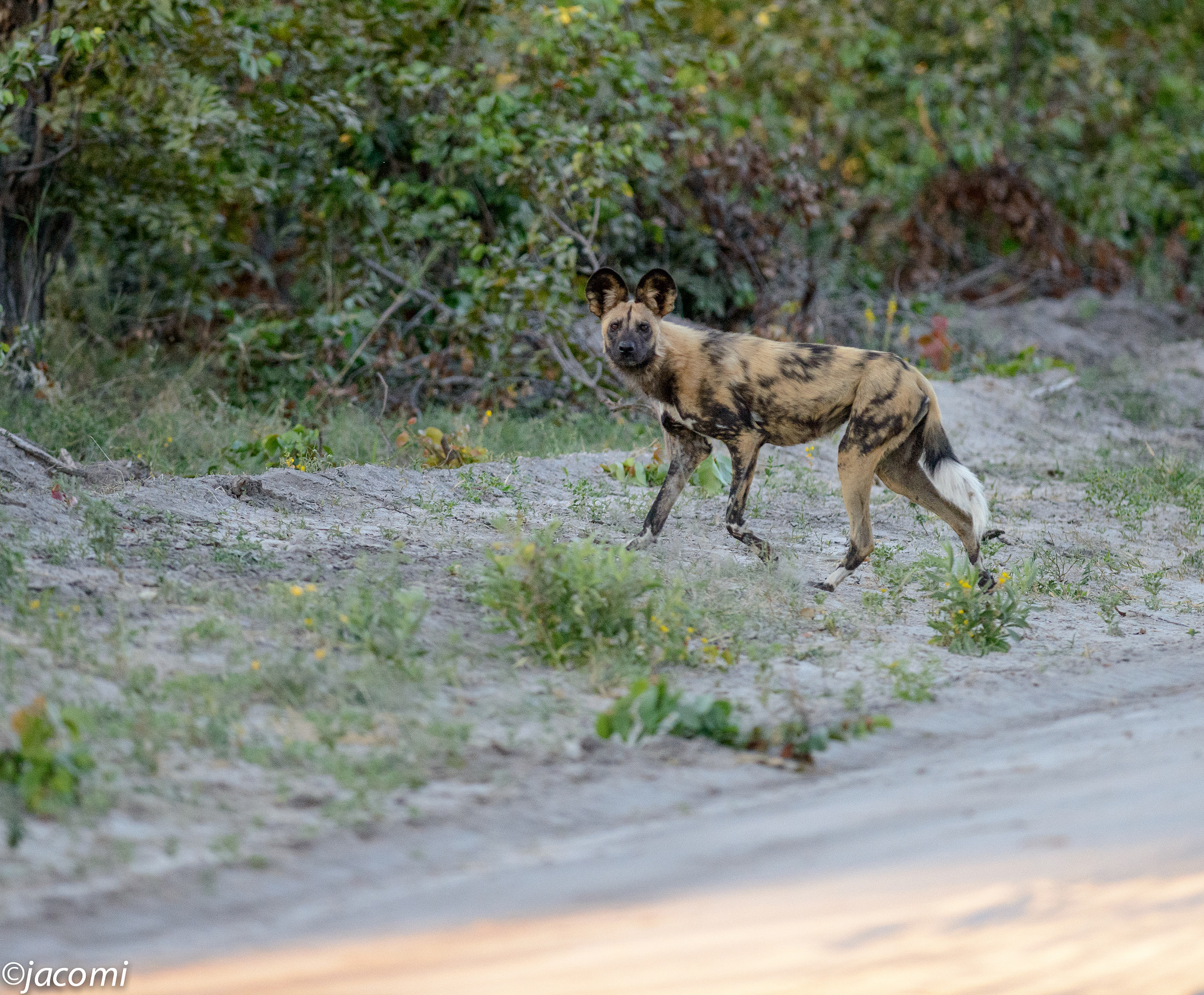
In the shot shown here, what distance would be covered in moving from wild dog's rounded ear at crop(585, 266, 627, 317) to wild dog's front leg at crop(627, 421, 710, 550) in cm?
59

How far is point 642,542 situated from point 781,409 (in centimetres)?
80

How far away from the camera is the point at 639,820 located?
314 cm

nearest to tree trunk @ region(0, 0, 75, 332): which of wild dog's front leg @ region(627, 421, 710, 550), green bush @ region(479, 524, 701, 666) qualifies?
wild dog's front leg @ region(627, 421, 710, 550)

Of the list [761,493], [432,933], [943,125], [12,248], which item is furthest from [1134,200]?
[432,933]

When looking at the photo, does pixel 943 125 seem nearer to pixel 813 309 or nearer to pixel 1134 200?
pixel 1134 200

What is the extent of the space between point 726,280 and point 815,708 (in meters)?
7.30

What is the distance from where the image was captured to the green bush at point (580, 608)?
4.20 meters

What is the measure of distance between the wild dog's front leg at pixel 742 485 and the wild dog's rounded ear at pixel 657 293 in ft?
2.11

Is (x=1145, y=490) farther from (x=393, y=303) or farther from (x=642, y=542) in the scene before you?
(x=393, y=303)

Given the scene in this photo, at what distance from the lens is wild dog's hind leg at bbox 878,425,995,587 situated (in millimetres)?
5391

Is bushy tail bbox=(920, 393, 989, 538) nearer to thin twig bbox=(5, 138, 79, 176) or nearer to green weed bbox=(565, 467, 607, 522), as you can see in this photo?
green weed bbox=(565, 467, 607, 522)

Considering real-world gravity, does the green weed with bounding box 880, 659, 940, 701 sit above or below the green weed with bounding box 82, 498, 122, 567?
above

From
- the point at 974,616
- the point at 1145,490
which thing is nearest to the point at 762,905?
the point at 974,616

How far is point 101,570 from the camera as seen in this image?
448 cm
